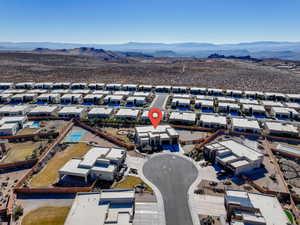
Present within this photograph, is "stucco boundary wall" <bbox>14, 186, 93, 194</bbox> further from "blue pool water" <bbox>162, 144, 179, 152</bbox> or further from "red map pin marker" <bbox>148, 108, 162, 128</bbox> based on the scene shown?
"red map pin marker" <bbox>148, 108, 162, 128</bbox>

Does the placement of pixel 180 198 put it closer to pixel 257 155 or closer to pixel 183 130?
pixel 257 155

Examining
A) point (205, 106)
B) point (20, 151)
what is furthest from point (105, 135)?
point (205, 106)

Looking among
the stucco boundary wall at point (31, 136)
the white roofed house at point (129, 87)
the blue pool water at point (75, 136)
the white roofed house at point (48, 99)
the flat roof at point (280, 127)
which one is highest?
the white roofed house at point (129, 87)

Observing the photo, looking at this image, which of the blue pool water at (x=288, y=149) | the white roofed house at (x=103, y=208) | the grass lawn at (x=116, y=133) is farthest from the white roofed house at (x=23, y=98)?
the blue pool water at (x=288, y=149)

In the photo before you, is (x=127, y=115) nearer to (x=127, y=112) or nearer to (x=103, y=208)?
(x=127, y=112)

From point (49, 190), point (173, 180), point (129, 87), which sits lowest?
point (49, 190)

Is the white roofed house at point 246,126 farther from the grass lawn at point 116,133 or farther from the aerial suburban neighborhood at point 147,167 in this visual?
the grass lawn at point 116,133
